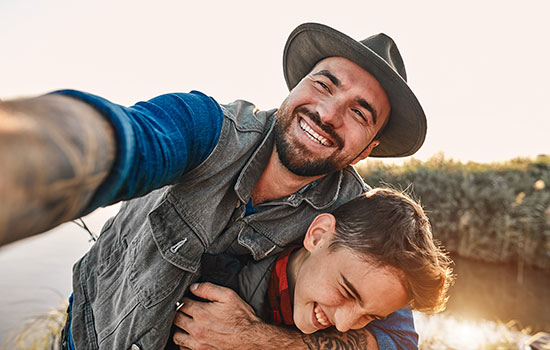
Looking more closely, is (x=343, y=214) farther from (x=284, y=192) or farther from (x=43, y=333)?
(x=43, y=333)

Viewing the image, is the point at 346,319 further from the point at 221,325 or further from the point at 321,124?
the point at 321,124

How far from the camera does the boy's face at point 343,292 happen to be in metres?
1.66

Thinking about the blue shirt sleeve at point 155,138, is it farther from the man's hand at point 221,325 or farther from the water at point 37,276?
the water at point 37,276

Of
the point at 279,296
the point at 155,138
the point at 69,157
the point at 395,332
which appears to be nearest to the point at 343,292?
the point at 279,296

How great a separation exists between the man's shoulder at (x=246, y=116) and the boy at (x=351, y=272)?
2.03 ft

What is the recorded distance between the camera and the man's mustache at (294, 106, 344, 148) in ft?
6.33

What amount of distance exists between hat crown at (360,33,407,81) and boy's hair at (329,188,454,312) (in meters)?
0.78

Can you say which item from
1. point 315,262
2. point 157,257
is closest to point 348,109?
point 315,262

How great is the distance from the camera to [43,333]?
3848 millimetres

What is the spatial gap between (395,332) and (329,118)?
1.27 m

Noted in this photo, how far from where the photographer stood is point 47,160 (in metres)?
0.60

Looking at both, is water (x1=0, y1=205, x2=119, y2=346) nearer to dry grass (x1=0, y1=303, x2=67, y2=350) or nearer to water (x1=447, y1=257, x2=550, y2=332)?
dry grass (x1=0, y1=303, x2=67, y2=350)

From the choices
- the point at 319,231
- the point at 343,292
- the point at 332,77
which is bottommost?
the point at 343,292

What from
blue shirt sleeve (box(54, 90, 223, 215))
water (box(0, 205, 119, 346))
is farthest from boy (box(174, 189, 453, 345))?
water (box(0, 205, 119, 346))
